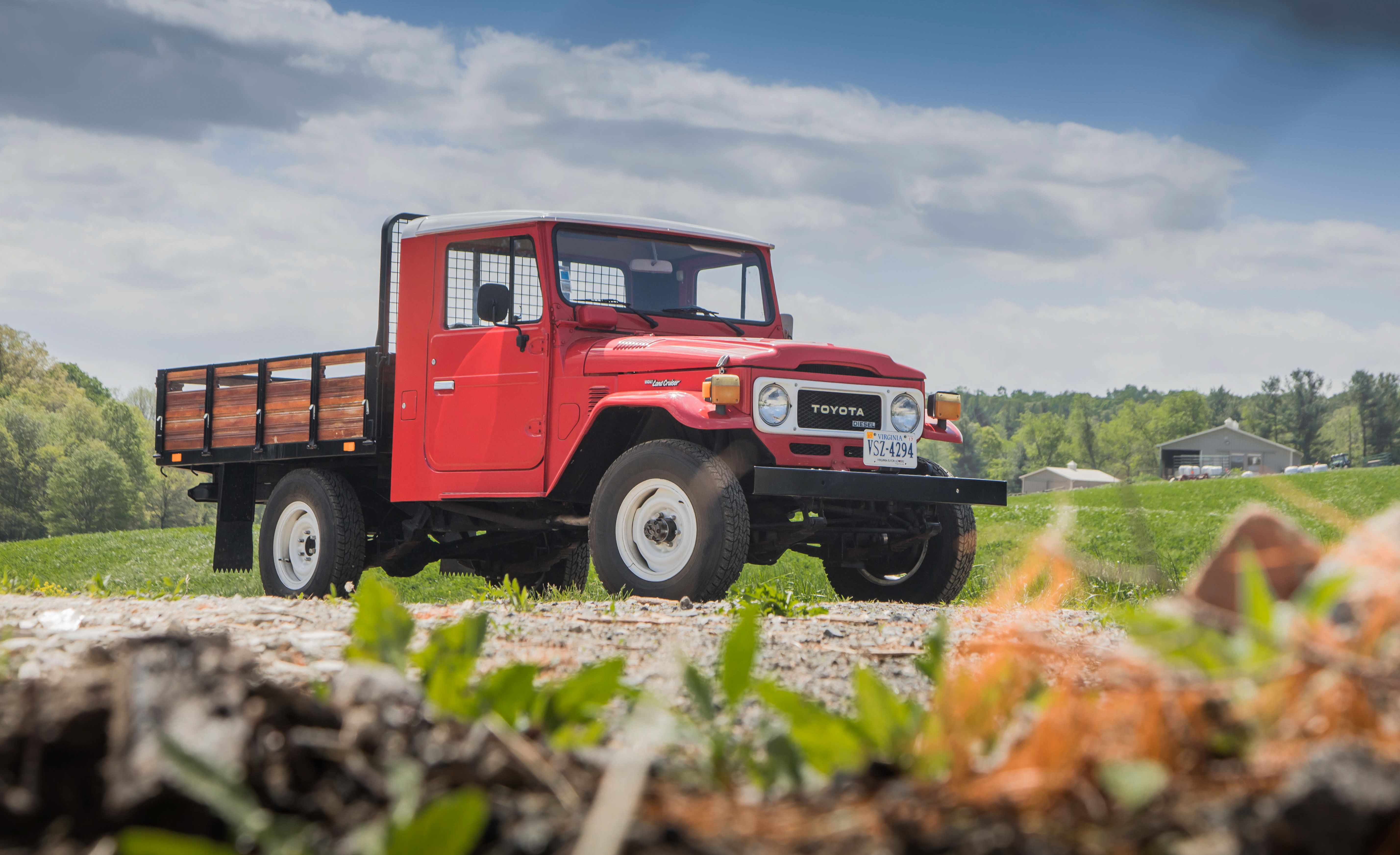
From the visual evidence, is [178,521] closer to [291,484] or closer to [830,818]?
[291,484]

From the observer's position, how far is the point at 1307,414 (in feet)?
312

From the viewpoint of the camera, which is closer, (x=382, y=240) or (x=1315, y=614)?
(x=1315, y=614)

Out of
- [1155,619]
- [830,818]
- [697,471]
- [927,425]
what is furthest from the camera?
[927,425]

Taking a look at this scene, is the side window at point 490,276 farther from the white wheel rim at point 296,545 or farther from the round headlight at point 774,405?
the white wheel rim at point 296,545

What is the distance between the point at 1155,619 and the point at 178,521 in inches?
3234

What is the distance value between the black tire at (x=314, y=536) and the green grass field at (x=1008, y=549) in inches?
30.5

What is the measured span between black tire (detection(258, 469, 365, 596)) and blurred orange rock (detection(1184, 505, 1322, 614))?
7.59 meters

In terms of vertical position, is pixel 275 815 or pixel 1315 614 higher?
pixel 1315 614

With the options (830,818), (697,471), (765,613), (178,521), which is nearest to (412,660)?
(830,818)

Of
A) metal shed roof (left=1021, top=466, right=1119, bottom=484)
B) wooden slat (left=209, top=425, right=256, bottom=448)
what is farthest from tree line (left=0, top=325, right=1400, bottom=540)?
wooden slat (left=209, top=425, right=256, bottom=448)

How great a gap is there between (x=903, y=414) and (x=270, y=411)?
17.8 feet

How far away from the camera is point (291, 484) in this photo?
943 cm

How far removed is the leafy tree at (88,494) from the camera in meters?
58.3

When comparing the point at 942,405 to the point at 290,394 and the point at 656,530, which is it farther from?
the point at 290,394
